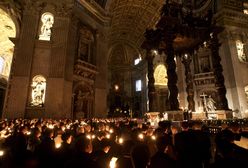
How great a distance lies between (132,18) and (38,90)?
2017cm

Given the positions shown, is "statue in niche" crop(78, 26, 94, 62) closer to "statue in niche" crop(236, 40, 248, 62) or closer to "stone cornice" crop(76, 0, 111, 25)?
"stone cornice" crop(76, 0, 111, 25)

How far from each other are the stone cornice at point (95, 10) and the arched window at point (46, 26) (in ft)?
11.9

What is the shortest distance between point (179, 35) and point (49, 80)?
1066cm

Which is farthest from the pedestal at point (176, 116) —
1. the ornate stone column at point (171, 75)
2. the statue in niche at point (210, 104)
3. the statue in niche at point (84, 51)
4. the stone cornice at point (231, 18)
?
the stone cornice at point (231, 18)

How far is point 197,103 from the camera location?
60.7 feet

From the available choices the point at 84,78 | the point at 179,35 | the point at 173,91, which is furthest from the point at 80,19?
the point at 173,91

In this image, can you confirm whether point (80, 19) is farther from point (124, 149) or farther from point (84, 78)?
point (124, 149)

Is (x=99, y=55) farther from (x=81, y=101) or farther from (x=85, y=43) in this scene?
(x=81, y=101)

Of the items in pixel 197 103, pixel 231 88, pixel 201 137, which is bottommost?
pixel 201 137

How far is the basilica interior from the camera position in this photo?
33.0 ft

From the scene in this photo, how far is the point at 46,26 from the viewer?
15.0 meters

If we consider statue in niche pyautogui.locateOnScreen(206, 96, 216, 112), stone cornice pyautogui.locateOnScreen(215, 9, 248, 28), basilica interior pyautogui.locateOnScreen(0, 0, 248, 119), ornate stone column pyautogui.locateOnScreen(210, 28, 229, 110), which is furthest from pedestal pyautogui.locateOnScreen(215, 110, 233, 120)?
stone cornice pyautogui.locateOnScreen(215, 9, 248, 28)

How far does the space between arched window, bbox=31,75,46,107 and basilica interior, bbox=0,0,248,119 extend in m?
0.07

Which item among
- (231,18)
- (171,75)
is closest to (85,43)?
(171,75)
